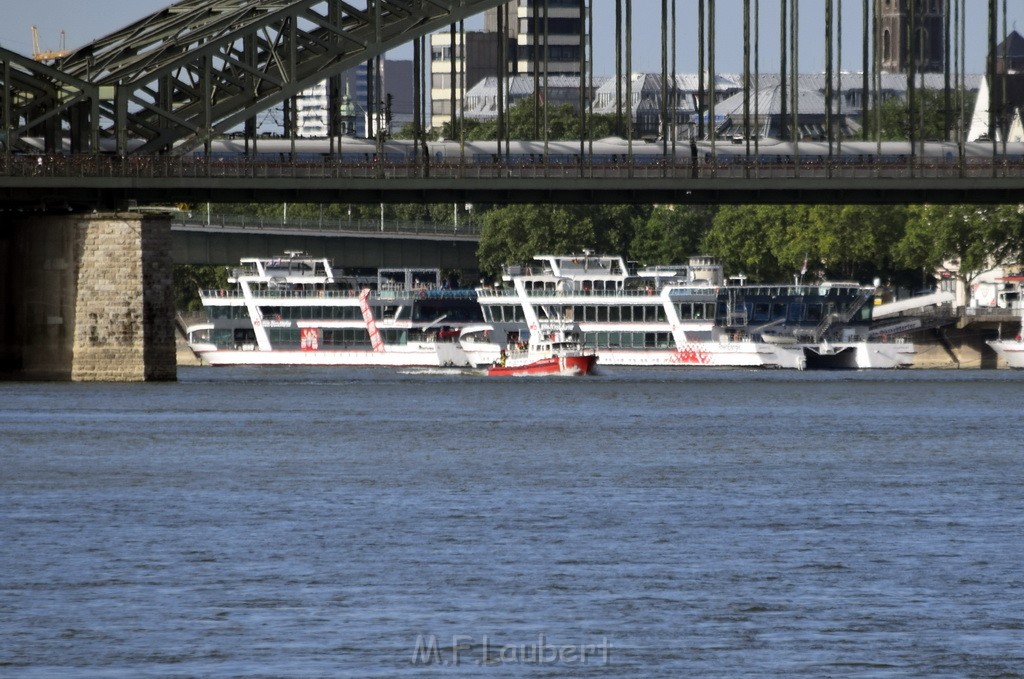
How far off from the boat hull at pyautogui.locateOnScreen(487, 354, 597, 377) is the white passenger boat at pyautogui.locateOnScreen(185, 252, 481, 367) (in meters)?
25.0

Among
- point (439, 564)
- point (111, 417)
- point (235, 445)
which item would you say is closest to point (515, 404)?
point (111, 417)

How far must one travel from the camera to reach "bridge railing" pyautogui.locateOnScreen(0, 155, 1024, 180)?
89750 mm

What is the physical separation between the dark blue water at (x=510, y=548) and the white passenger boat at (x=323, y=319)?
245 feet

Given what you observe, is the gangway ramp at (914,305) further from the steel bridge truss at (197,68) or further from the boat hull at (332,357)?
the steel bridge truss at (197,68)

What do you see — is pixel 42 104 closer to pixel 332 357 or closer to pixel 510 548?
pixel 332 357

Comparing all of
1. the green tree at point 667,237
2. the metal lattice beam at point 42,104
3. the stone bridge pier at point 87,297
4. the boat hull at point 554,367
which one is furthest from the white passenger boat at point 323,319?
the stone bridge pier at point 87,297

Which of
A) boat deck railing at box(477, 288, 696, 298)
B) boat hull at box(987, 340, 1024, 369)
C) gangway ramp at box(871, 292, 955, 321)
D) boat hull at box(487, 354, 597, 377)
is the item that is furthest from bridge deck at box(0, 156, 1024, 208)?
gangway ramp at box(871, 292, 955, 321)

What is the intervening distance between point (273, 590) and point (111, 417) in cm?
4177

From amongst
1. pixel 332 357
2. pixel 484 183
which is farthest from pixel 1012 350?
pixel 484 183

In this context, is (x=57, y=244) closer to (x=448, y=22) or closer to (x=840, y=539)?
(x=448, y=22)

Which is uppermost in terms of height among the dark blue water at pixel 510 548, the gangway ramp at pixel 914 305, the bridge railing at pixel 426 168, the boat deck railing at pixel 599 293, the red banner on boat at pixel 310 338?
the bridge railing at pixel 426 168

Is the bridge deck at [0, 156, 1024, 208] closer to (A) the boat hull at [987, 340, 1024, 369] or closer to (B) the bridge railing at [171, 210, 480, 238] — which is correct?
(A) the boat hull at [987, 340, 1024, 369]

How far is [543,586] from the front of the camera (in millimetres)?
32875

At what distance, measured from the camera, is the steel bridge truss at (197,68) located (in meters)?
100
